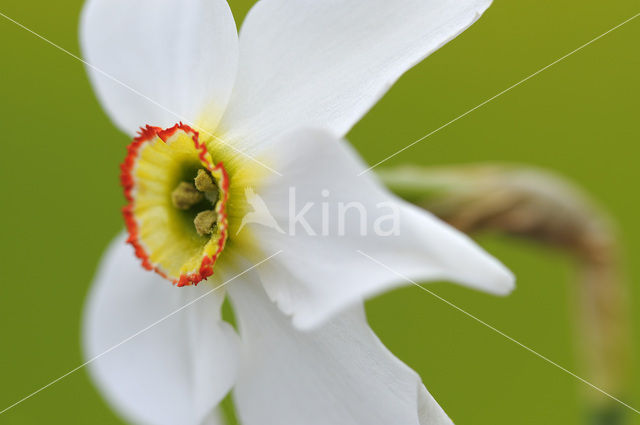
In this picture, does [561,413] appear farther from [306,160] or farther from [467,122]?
[306,160]

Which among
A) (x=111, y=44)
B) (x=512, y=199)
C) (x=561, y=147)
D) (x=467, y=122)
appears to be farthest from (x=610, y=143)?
(x=111, y=44)

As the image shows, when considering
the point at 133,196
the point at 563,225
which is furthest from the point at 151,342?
the point at 563,225

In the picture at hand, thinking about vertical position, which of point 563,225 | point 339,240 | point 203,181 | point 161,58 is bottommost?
point 563,225

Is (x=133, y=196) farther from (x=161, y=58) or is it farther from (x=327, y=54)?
(x=327, y=54)

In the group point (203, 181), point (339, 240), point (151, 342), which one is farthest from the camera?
point (151, 342)

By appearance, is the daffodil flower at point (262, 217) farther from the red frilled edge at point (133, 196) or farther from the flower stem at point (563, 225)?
the flower stem at point (563, 225)

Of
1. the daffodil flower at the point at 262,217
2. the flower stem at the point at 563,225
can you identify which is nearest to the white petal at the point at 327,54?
the daffodil flower at the point at 262,217
